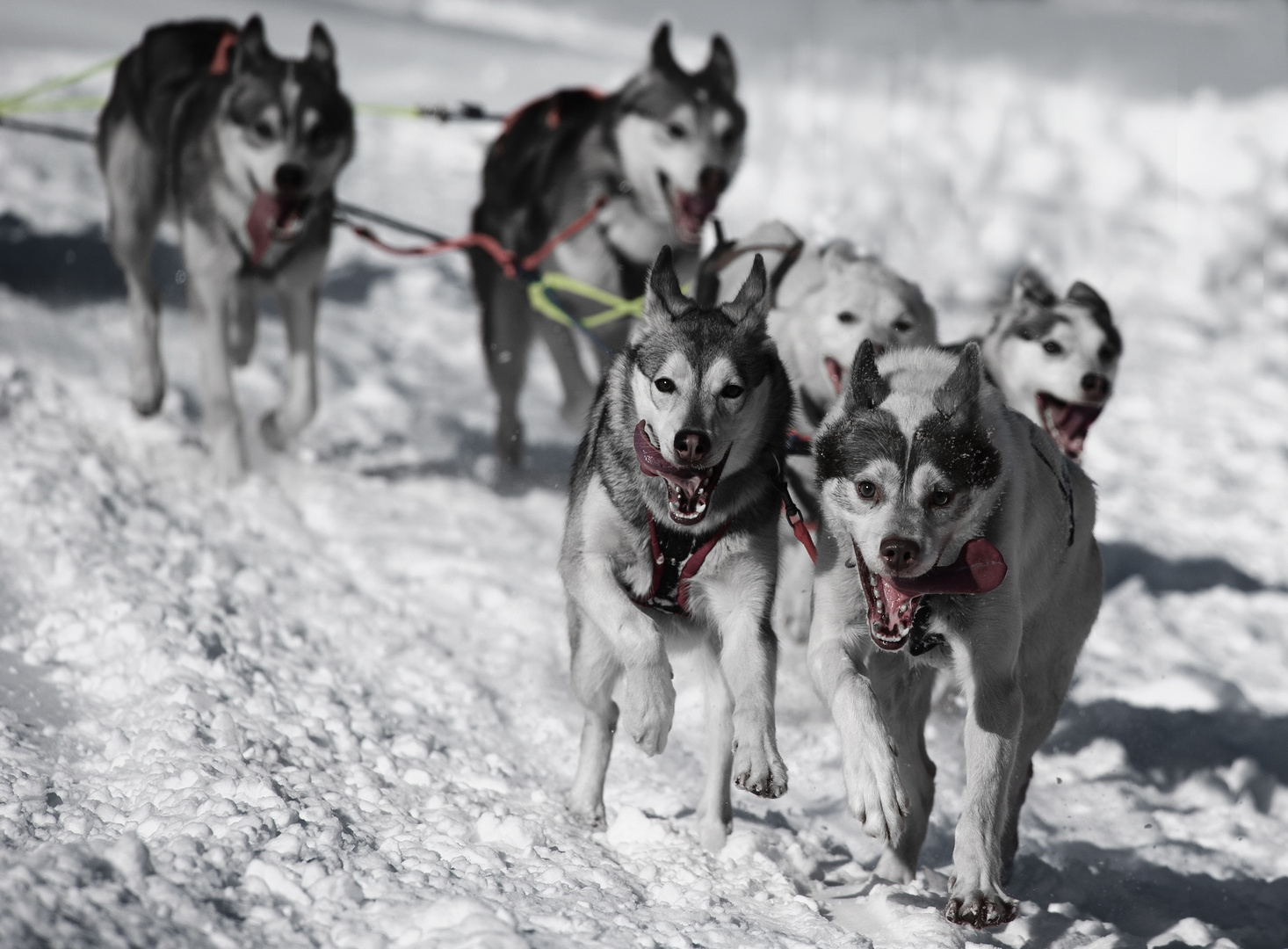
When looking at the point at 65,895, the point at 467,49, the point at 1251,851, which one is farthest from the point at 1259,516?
the point at 467,49

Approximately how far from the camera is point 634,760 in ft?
11.3

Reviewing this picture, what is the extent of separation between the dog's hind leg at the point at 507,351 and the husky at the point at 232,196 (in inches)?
30.5

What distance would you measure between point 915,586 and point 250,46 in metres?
3.96

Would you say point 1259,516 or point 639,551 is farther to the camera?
point 1259,516

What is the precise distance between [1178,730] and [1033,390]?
1.16 metres

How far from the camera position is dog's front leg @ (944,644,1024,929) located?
2.34 metres

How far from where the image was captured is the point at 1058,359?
12.8ft

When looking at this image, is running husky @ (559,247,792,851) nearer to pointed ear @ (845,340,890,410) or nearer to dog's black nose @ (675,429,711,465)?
dog's black nose @ (675,429,711,465)

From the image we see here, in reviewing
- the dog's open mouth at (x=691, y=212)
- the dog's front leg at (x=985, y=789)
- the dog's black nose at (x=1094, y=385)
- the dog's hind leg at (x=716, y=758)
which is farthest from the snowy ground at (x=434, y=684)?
the dog's open mouth at (x=691, y=212)

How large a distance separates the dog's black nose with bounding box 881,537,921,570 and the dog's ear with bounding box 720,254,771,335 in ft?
2.75

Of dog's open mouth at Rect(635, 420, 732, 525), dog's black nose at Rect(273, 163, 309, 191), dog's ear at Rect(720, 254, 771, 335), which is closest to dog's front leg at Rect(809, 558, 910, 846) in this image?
dog's open mouth at Rect(635, 420, 732, 525)

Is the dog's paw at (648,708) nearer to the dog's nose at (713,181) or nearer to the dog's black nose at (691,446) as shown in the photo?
the dog's black nose at (691,446)

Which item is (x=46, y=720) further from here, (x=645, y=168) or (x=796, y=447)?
(x=645, y=168)

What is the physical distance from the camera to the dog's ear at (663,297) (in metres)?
2.98
